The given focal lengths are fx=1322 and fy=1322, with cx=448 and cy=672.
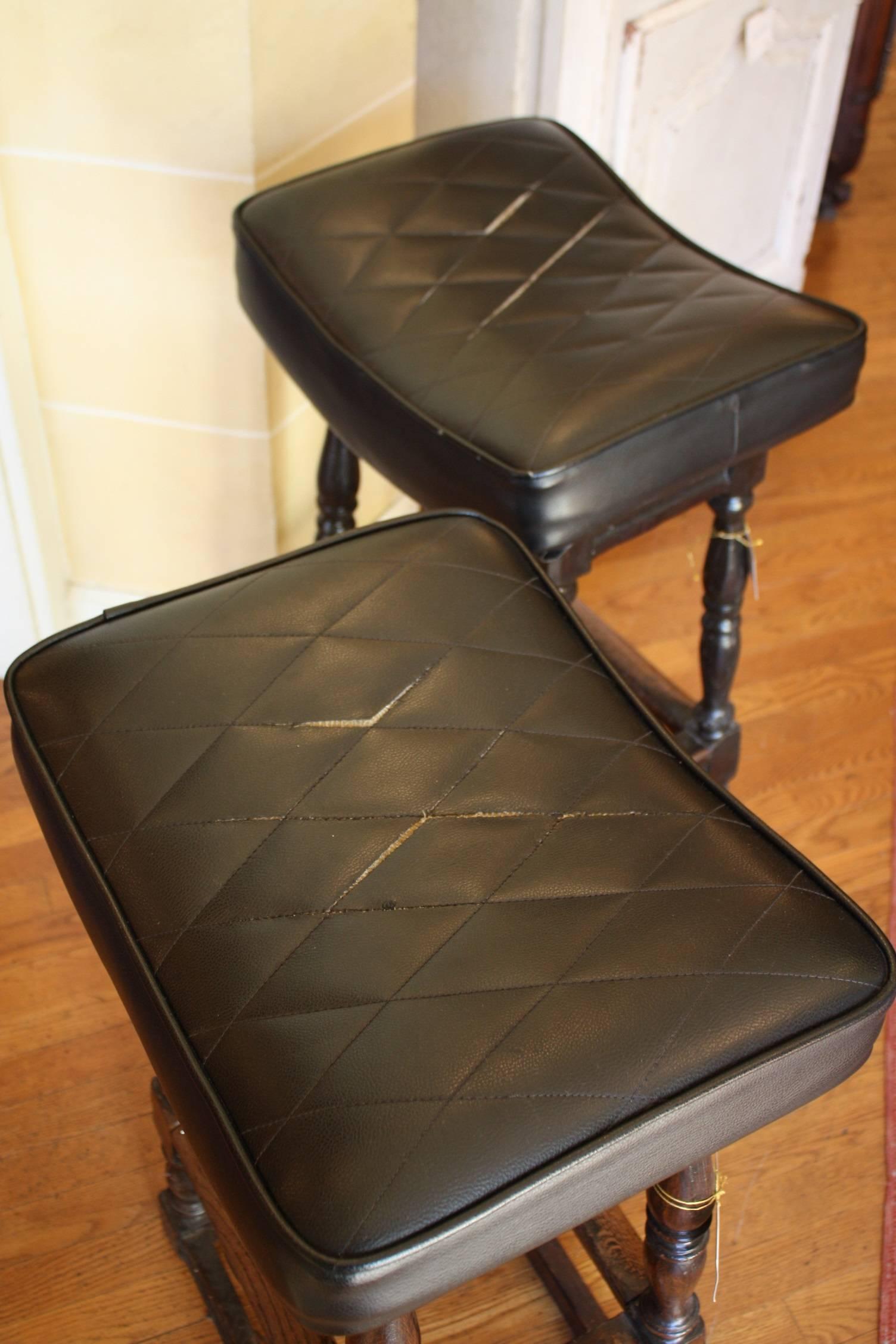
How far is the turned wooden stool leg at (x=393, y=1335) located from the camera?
68 centimetres

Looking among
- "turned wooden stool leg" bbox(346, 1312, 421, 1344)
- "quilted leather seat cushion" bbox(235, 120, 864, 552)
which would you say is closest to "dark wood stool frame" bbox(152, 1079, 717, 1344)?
"turned wooden stool leg" bbox(346, 1312, 421, 1344)

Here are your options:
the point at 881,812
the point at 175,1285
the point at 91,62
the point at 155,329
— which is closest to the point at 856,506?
the point at 881,812

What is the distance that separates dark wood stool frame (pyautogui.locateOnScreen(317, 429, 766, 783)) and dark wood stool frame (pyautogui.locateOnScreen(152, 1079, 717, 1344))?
1.57ft

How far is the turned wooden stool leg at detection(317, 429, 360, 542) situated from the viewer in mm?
1359

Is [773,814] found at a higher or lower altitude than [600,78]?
lower

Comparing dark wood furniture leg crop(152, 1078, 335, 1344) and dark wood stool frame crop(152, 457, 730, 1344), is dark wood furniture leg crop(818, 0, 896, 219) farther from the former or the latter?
dark wood furniture leg crop(152, 1078, 335, 1344)

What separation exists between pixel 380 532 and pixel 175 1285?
66 cm

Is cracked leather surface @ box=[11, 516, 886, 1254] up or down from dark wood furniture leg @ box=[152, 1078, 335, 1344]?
up

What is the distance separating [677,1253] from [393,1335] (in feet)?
0.70

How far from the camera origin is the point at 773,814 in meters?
1.50

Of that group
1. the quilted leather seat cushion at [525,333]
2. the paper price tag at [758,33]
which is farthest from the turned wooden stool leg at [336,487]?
the paper price tag at [758,33]

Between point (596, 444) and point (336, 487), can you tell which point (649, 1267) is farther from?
point (336, 487)

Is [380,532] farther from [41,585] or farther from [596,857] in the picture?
[41,585]

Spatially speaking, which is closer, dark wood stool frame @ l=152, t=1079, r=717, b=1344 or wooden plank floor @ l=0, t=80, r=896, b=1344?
dark wood stool frame @ l=152, t=1079, r=717, b=1344
